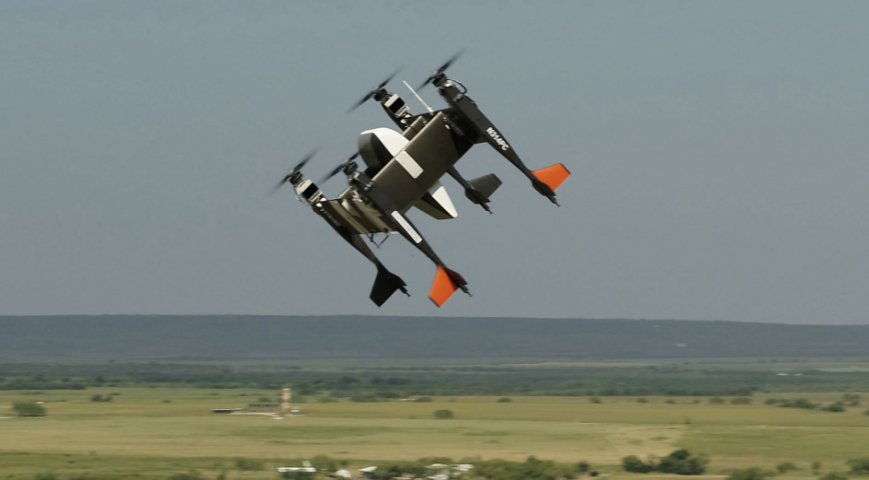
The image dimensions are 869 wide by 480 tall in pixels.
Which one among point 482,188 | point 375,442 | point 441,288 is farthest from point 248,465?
point 441,288

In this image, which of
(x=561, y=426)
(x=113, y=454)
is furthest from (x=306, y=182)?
(x=561, y=426)

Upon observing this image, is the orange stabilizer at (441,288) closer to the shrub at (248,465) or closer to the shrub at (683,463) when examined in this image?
the shrub at (248,465)

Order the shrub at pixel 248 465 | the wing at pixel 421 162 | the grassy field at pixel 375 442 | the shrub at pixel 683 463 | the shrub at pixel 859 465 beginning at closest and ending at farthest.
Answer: the wing at pixel 421 162
the shrub at pixel 248 465
the shrub at pixel 683 463
the shrub at pixel 859 465
the grassy field at pixel 375 442

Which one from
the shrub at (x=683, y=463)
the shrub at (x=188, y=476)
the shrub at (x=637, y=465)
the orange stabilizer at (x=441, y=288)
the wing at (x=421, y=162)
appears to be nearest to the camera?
the orange stabilizer at (x=441, y=288)

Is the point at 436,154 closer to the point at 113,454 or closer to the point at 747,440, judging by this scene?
the point at 113,454

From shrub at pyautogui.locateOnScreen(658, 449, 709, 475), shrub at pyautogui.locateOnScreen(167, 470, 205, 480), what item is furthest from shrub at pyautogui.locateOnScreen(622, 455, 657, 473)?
shrub at pyautogui.locateOnScreen(167, 470, 205, 480)

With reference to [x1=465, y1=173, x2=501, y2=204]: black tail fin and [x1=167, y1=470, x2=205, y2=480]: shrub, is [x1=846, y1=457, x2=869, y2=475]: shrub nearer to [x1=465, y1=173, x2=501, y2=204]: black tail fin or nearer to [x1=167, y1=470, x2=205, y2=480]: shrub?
[x1=167, y1=470, x2=205, y2=480]: shrub

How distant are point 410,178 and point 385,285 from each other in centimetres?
372

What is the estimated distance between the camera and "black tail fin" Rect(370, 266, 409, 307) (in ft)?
180

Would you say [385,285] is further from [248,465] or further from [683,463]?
[683,463]

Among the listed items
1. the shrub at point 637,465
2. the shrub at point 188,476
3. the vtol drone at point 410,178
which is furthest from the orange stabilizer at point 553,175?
the shrub at point 637,465

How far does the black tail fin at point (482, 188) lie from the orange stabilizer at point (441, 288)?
17.2ft

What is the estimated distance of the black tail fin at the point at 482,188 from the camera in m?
58.2

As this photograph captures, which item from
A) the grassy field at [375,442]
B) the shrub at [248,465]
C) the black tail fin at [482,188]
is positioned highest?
the black tail fin at [482,188]
